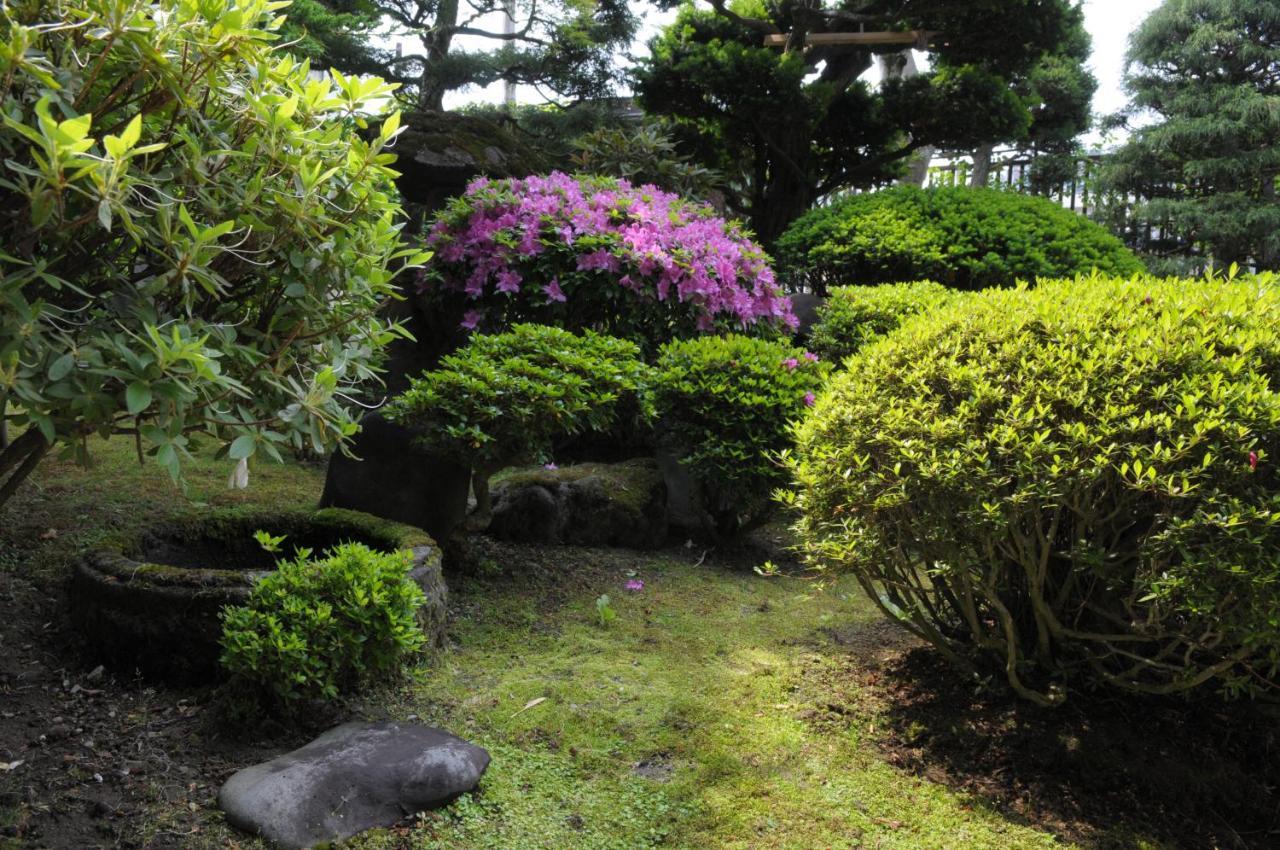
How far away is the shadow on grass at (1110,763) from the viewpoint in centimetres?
286

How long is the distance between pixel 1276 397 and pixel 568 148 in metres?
10.7

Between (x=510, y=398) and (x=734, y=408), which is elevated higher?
(x=510, y=398)

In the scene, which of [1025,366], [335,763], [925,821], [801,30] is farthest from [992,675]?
[801,30]

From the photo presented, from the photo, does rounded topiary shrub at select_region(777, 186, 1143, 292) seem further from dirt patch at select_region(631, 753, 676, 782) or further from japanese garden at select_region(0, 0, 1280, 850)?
dirt patch at select_region(631, 753, 676, 782)

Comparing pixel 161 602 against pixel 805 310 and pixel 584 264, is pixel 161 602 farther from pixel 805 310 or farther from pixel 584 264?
pixel 805 310

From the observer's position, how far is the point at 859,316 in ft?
22.1

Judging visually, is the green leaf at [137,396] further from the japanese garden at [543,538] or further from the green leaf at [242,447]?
the green leaf at [242,447]

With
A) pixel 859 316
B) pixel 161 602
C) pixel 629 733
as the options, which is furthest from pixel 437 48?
pixel 629 733

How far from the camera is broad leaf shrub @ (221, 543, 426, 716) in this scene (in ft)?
9.44

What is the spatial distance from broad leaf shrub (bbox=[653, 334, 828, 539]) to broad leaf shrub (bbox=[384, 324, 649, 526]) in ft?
2.27

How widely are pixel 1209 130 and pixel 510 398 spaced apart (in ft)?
47.3

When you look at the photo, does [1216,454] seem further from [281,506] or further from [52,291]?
[281,506]

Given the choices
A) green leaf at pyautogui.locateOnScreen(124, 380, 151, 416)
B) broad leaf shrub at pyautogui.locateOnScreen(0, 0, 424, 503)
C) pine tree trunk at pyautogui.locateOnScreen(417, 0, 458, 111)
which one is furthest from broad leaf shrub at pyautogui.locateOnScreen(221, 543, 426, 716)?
pine tree trunk at pyautogui.locateOnScreen(417, 0, 458, 111)

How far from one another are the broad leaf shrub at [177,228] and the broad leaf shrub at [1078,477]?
1702 millimetres
